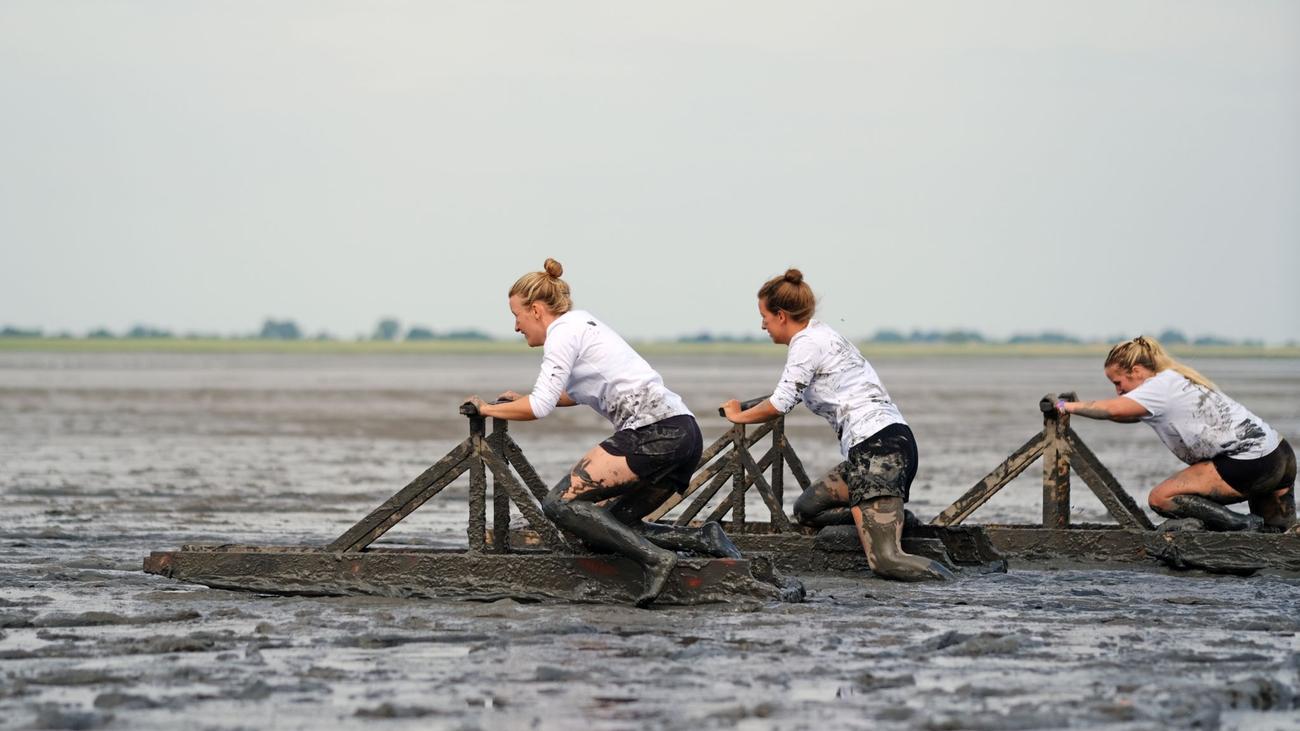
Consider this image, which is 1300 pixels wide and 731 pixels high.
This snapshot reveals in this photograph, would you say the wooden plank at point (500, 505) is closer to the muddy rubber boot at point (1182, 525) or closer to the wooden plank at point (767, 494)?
the wooden plank at point (767, 494)

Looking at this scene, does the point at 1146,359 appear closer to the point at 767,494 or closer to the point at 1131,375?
the point at 1131,375

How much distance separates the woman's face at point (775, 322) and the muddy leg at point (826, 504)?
1.11 meters

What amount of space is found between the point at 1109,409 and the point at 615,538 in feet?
11.0

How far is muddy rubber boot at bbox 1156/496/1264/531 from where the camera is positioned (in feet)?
36.9

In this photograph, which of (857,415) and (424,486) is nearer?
(424,486)

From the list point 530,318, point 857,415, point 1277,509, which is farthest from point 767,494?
point 1277,509

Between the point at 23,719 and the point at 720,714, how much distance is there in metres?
2.35

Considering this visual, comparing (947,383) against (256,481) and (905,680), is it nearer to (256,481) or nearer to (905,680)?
(256,481)

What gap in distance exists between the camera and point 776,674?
7.14 metres

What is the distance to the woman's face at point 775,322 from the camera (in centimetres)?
1016

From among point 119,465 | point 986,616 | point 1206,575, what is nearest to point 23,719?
point 986,616

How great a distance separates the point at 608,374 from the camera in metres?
9.12

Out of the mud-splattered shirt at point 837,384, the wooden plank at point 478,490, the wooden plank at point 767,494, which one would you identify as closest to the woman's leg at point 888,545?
the mud-splattered shirt at point 837,384

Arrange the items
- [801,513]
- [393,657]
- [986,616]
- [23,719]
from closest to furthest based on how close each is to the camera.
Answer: [23,719], [393,657], [986,616], [801,513]
